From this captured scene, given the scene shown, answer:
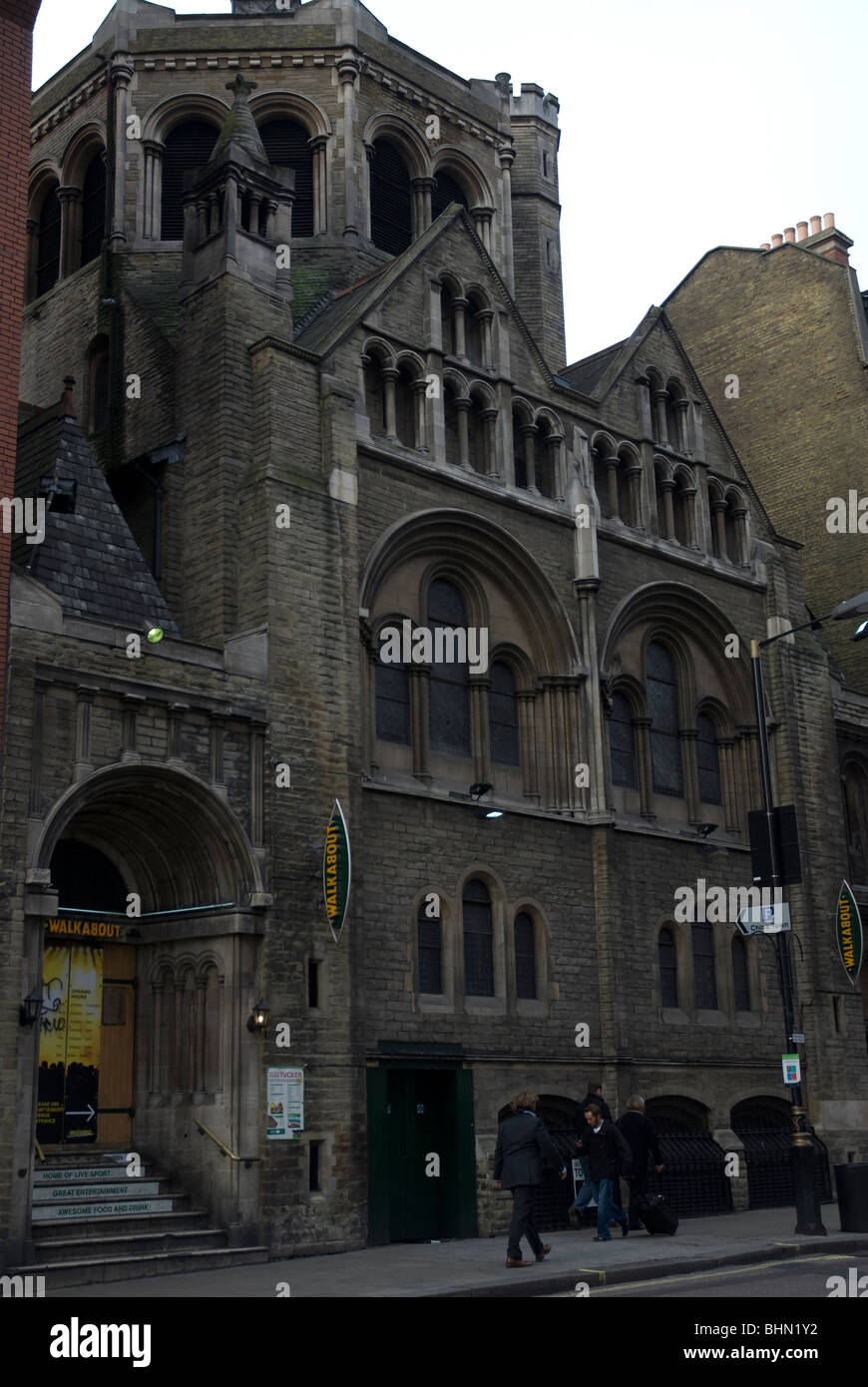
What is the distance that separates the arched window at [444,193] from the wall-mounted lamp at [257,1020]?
1994 centimetres

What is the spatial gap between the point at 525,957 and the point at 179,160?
17.8m

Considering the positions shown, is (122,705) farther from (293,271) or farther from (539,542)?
(293,271)

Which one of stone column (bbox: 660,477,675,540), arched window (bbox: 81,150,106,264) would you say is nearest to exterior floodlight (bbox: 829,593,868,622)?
stone column (bbox: 660,477,675,540)

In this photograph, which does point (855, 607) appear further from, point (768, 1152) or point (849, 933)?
point (768, 1152)

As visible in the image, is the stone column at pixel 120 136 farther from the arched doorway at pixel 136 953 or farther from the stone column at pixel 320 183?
the arched doorway at pixel 136 953

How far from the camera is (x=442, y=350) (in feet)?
86.6

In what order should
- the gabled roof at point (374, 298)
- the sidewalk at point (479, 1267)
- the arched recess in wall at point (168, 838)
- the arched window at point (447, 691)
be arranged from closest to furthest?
the sidewalk at point (479, 1267)
the arched recess in wall at point (168, 838)
the gabled roof at point (374, 298)
the arched window at point (447, 691)

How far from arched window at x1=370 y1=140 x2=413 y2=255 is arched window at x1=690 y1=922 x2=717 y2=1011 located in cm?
1531

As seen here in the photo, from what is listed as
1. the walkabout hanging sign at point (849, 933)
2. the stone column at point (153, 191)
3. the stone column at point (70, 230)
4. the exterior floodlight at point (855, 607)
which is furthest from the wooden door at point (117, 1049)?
the stone column at point (70, 230)

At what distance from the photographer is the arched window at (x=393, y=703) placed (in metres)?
24.3

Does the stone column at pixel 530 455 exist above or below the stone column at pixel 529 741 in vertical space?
above
